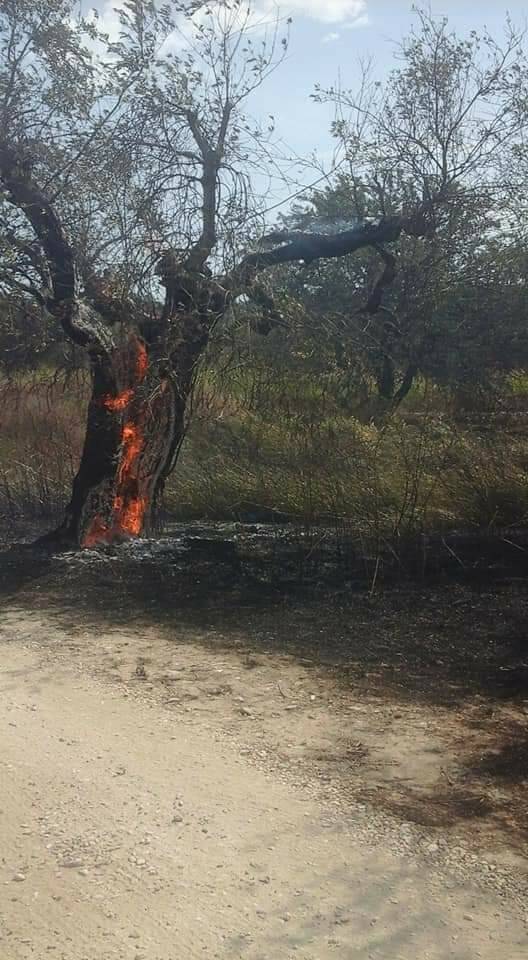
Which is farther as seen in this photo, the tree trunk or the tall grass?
the tree trunk

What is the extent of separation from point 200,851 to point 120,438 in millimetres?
6740

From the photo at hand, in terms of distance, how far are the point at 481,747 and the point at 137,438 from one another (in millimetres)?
6110

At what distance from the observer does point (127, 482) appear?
425 inches

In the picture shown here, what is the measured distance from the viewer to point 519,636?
7.79 m

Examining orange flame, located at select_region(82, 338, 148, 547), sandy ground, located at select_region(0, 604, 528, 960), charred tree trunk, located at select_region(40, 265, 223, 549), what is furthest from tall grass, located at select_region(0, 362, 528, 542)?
sandy ground, located at select_region(0, 604, 528, 960)

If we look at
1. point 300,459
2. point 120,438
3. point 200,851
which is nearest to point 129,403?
point 120,438

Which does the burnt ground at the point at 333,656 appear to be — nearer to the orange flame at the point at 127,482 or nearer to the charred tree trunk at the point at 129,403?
the orange flame at the point at 127,482

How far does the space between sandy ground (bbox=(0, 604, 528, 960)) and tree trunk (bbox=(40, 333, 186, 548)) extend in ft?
14.8

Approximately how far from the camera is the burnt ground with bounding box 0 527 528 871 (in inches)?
193

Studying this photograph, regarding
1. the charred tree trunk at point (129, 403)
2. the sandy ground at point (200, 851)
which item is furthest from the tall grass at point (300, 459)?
the sandy ground at point (200, 851)

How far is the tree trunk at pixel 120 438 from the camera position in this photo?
10.4 meters

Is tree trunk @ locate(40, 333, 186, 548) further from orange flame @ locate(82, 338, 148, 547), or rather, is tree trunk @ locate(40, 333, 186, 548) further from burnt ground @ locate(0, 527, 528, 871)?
burnt ground @ locate(0, 527, 528, 871)

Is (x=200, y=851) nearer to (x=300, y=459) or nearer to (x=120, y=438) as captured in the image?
(x=120, y=438)

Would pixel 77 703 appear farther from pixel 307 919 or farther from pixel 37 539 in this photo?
pixel 37 539
